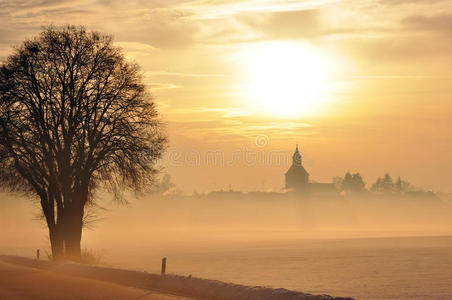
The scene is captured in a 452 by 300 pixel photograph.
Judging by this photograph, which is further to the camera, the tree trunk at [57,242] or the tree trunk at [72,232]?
the tree trunk at [57,242]

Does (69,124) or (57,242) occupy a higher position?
(69,124)

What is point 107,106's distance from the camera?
128 ft

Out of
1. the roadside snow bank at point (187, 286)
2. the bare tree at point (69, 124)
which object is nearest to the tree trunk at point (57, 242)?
the bare tree at point (69, 124)

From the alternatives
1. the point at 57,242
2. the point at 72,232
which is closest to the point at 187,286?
the point at 72,232

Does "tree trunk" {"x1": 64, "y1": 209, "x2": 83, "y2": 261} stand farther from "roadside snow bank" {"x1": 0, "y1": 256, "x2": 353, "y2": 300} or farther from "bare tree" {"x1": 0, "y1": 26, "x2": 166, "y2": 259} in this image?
"roadside snow bank" {"x1": 0, "y1": 256, "x2": 353, "y2": 300}

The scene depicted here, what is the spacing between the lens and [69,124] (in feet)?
126

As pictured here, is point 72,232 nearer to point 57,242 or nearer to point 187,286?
point 57,242

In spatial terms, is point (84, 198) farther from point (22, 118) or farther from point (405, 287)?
point (405, 287)

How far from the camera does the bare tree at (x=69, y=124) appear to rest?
1491 inches

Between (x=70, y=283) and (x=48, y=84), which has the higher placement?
(x=48, y=84)

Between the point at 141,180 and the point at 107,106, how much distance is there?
16.2 feet

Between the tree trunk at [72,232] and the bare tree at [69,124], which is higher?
the bare tree at [69,124]

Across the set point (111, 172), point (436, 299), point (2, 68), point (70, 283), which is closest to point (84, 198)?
point (111, 172)

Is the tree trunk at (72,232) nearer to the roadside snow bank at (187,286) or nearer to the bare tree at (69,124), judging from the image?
the bare tree at (69,124)
